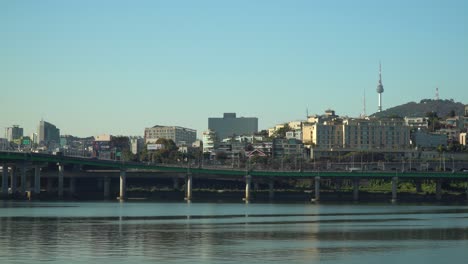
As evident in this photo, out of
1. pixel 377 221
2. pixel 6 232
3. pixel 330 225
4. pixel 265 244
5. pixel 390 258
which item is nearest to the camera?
pixel 390 258

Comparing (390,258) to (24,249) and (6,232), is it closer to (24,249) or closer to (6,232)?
(24,249)

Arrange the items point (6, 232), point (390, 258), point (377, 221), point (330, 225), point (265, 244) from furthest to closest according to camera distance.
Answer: point (377, 221)
point (330, 225)
point (6, 232)
point (265, 244)
point (390, 258)

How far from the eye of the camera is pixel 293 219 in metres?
120

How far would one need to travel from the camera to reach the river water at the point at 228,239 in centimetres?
7006

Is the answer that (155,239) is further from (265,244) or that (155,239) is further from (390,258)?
(390,258)

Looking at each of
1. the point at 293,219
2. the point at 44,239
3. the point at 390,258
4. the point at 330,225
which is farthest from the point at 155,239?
the point at 293,219

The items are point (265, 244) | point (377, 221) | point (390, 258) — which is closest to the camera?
point (390, 258)

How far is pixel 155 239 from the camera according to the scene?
276 ft

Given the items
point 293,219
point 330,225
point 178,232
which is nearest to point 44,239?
point 178,232

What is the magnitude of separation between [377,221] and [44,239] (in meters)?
44.7

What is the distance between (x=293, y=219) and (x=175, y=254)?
49753 mm

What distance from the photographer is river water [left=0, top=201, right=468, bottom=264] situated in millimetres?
70062

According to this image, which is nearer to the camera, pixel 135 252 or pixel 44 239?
pixel 135 252

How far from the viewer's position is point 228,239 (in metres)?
85.6
